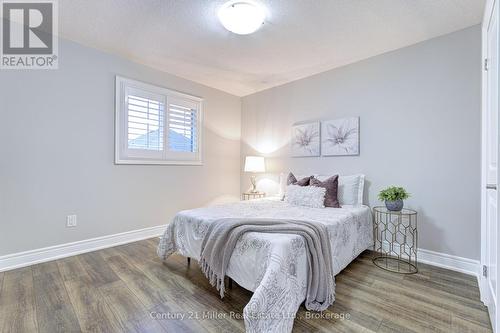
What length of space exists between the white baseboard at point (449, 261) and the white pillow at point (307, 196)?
1184 mm

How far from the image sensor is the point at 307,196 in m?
2.73

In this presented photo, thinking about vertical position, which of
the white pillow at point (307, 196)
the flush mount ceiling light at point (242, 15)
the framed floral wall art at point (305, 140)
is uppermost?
the flush mount ceiling light at point (242, 15)

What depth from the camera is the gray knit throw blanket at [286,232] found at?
5.40 ft

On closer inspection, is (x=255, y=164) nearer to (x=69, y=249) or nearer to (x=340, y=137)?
(x=340, y=137)

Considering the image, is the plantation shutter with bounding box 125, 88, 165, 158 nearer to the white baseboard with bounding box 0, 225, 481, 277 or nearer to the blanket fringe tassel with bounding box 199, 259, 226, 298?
the white baseboard with bounding box 0, 225, 481, 277

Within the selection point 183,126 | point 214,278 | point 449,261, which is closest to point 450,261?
point 449,261

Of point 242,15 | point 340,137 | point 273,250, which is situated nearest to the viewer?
point 273,250

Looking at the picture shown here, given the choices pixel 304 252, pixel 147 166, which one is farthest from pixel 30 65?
pixel 304 252

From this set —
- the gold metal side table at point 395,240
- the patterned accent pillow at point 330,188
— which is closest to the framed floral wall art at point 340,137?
the patterned accent pillow at point 330,188

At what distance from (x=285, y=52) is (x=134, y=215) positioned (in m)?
2.91

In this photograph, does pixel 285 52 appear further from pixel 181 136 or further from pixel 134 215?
pixel 134 215

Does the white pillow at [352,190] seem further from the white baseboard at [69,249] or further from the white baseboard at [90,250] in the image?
the white baseboard at [69,249]

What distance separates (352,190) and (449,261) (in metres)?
1.13

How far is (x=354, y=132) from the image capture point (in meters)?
2.99
